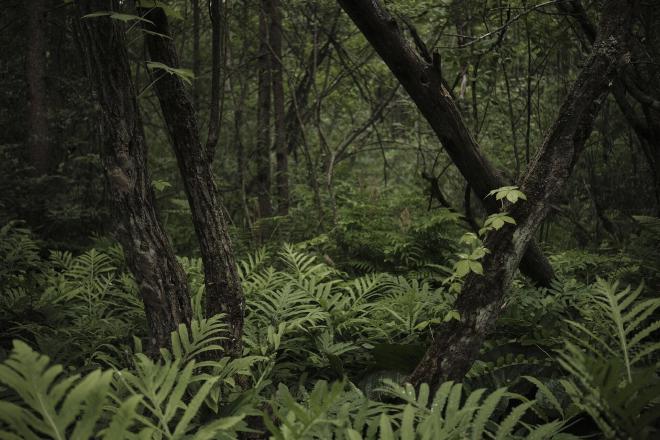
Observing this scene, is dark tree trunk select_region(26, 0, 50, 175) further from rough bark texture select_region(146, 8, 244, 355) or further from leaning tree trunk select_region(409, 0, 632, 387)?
leaning tree trunk select_region(409, 0, 632, 387)

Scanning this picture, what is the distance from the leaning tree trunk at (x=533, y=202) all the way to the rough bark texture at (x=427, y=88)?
0.50m

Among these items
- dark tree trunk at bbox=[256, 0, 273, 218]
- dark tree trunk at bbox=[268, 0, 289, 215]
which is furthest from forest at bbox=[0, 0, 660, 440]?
dark tree trunk at bbox=[268, 0, 289, 215]

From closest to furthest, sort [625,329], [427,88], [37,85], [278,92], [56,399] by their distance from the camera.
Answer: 1. [56,399]
2. [625,329]
3. [427,88]
4. [278,92]
5. [37,85]

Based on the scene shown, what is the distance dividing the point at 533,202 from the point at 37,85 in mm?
6796

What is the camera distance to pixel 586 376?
4.05ft

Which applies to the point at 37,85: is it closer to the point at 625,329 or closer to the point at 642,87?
the point at 642,87

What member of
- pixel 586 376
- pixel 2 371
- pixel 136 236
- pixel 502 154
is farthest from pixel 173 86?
pixel 502 154

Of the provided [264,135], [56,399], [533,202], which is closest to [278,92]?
[264,135]

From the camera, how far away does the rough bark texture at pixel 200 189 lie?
82.5 inches

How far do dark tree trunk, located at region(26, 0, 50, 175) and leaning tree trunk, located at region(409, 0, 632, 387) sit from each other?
6.46 meters

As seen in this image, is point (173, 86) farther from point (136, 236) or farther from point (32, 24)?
point (32, 24)

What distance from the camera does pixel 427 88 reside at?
2385 millimetres

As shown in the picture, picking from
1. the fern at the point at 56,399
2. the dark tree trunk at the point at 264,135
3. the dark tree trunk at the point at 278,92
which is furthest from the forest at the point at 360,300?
the dark tree trunk at the point at 278,92

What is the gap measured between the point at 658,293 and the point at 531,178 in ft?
3.58
